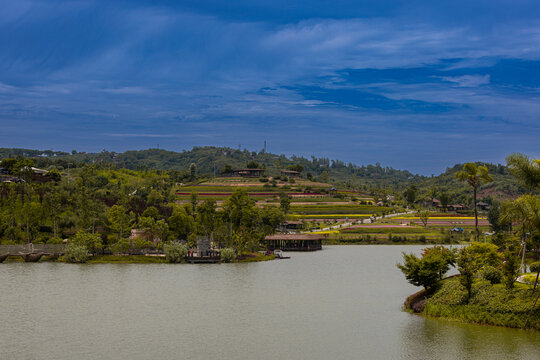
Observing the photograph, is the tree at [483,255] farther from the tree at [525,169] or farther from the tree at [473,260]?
the tree at [525,169]

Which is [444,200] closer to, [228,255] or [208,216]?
[208,216]

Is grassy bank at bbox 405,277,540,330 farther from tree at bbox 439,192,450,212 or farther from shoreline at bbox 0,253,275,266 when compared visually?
tree at bbox 439,192,450,212

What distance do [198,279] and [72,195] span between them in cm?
4280

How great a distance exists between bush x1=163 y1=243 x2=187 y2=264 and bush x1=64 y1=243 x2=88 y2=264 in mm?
9768

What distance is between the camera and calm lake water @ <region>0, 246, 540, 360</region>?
30594mm

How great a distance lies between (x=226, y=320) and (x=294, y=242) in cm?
5894

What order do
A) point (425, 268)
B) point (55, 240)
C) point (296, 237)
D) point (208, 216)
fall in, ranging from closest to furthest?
point (425, 268), point (55, 240), point (208, 216), point (296, 237)

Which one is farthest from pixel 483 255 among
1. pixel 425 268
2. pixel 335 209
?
pixel 335 209

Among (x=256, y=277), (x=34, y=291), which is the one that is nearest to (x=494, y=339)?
(x=256, y=277)

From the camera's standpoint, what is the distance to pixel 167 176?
167m

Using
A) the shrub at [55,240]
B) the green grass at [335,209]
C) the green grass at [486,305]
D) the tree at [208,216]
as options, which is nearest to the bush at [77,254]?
the shrub at [55,240]

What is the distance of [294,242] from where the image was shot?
96375 mm

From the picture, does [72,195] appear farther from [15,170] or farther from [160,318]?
[160,318]

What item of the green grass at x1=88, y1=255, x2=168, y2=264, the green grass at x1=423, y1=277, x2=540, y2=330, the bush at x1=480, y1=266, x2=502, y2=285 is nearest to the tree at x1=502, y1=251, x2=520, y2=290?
the green grass at x1=423, y1=277, x2=540, y2=330
